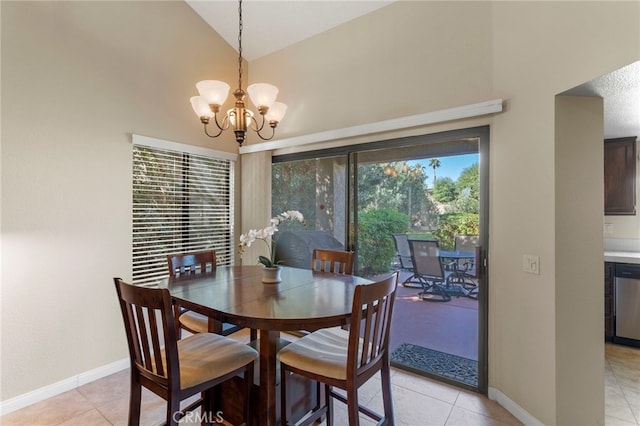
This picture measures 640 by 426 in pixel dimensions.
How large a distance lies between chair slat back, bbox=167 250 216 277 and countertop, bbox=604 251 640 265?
405cm

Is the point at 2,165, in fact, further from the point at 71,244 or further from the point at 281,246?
the point at 281,246

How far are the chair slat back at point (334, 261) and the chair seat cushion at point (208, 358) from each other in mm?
1100

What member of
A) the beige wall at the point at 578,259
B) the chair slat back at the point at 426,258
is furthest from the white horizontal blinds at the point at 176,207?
the beige wall at the point at 578,259

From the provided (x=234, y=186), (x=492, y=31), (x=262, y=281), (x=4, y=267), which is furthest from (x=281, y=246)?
(x=492, y=31)

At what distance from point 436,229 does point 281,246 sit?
1890 millimetres

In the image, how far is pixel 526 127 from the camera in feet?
6.92

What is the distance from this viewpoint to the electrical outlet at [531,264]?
6.68ft

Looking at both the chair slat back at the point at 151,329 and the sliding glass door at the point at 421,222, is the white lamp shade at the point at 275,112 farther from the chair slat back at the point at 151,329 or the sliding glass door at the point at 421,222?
the chair slat back at the point at 151,329

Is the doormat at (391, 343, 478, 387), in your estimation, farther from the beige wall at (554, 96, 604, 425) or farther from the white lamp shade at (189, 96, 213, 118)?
the white lamp shade at (189, 96, 213, 118)

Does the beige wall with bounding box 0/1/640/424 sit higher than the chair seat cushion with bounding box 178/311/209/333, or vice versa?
the beige wall with bounding box 0/1/640/424

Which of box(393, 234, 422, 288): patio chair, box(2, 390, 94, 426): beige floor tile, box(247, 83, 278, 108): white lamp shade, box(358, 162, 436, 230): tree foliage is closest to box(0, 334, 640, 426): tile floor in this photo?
box(2, 390, 94, 426): beige floor tile

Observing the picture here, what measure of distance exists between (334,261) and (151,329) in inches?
63.3

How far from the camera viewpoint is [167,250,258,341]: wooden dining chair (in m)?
2.28

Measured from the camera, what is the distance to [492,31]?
2.35 metres
